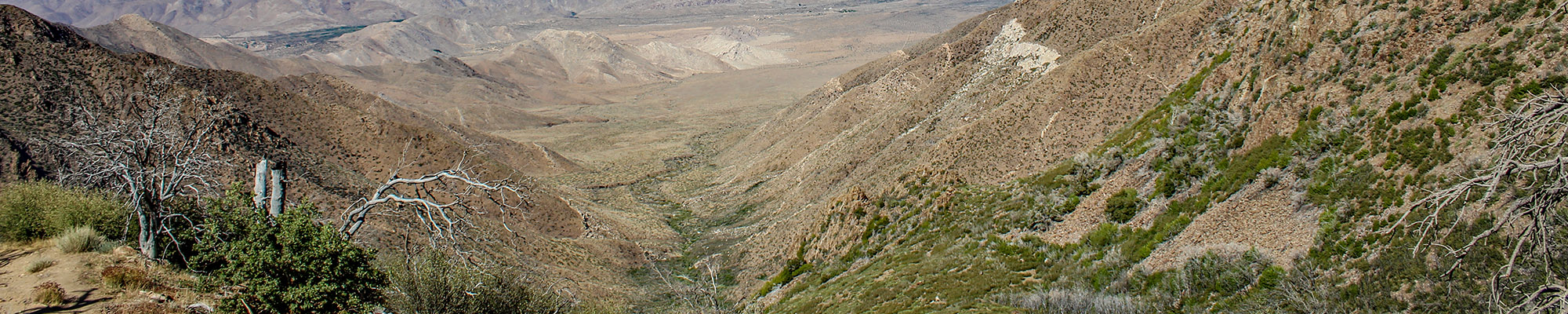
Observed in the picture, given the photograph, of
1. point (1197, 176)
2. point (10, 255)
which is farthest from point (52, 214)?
point (1197, 176)

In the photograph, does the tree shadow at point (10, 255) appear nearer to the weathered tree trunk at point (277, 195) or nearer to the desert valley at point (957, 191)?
the desert valley at point (957, 191)

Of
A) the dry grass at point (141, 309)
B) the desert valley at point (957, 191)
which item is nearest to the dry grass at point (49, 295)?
the desert valley at point (957, 191)

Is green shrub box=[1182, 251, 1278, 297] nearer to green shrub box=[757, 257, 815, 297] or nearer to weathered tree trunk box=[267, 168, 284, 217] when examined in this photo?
weathered tree trunk box=[267, 168, 284, 217]

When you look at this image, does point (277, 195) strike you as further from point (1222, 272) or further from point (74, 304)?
point (1222, 272)

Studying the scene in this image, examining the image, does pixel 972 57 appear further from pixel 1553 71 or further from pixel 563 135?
pixel 563 135

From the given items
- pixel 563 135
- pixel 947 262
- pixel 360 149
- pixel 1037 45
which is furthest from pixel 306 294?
pixel 563 135
